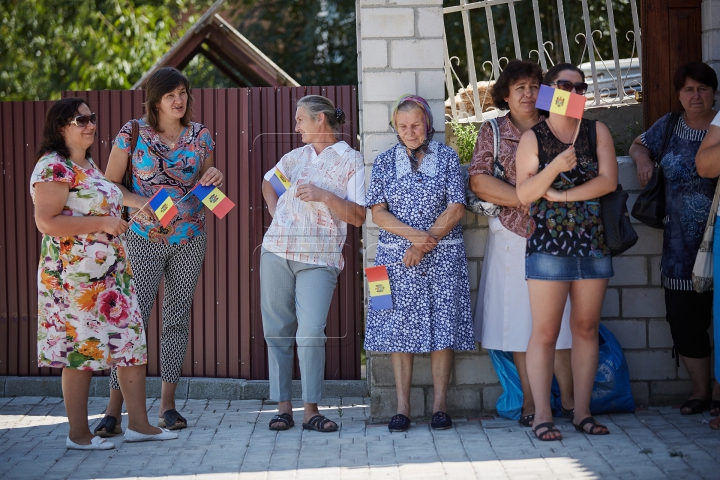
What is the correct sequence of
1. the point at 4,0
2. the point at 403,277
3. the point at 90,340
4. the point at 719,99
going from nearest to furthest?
1. the point at 90,340
2. the point at 403,277
3. the point at 719,99
4. the point at 4,0

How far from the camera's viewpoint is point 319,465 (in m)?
4.47

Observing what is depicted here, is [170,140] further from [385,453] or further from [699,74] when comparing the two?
[699,74]

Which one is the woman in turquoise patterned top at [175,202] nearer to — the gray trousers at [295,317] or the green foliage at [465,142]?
the gray trousers at [295,317]

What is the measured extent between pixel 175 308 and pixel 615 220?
8.55ft

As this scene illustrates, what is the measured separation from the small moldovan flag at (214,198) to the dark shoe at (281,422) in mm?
1246

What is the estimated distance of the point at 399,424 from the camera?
5.14 m

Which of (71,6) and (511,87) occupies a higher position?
(71,6)

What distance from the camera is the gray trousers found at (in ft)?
17.3

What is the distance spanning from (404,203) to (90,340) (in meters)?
1.89

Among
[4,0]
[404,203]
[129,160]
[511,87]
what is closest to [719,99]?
[511,87]

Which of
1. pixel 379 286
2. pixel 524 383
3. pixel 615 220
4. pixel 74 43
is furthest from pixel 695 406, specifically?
pixel 74 43

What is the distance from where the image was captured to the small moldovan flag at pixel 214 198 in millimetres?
5199

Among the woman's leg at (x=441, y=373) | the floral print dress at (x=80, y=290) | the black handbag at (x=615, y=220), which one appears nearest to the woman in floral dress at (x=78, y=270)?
the floral print dress at (x=80, y=290)

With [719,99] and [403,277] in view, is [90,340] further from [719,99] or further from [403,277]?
[719,99]
